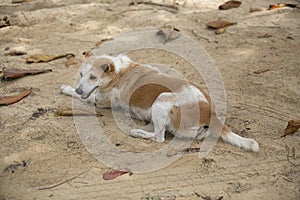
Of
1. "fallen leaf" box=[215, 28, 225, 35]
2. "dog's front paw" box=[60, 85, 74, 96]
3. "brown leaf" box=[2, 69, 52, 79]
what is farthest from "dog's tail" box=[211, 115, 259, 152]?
"fallen leaf" box=[215, 28, 225, 35]

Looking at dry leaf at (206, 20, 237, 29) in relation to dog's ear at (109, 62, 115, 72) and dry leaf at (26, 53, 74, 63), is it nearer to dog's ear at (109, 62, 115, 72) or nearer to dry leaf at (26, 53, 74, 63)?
dry leaf at (26, 53, 74, 63)

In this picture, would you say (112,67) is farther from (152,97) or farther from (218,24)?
(218,24)

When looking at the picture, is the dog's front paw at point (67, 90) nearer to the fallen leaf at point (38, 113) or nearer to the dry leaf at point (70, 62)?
the fallen leaf at point (38, 113)

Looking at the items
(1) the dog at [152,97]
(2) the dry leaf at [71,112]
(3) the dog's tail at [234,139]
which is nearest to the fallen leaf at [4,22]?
(1) the dog at [152,97]

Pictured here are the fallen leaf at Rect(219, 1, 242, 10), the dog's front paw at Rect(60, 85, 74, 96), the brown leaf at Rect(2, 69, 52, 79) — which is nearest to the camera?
the dog's front paw at Rect(60, 85, 74, 96)

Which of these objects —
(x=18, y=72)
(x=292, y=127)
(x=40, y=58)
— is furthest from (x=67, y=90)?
(x=292, y=127)

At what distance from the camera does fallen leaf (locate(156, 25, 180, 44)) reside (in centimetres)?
696

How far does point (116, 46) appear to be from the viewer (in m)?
6.90

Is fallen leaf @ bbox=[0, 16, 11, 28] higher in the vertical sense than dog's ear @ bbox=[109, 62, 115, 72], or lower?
lower

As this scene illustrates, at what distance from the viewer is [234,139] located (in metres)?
4.47

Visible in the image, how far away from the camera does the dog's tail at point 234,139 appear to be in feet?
14.3

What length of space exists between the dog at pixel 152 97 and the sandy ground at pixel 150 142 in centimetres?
13

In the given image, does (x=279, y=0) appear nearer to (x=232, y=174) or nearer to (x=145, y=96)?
(x=145, y=96)

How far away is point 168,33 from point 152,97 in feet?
7.58
